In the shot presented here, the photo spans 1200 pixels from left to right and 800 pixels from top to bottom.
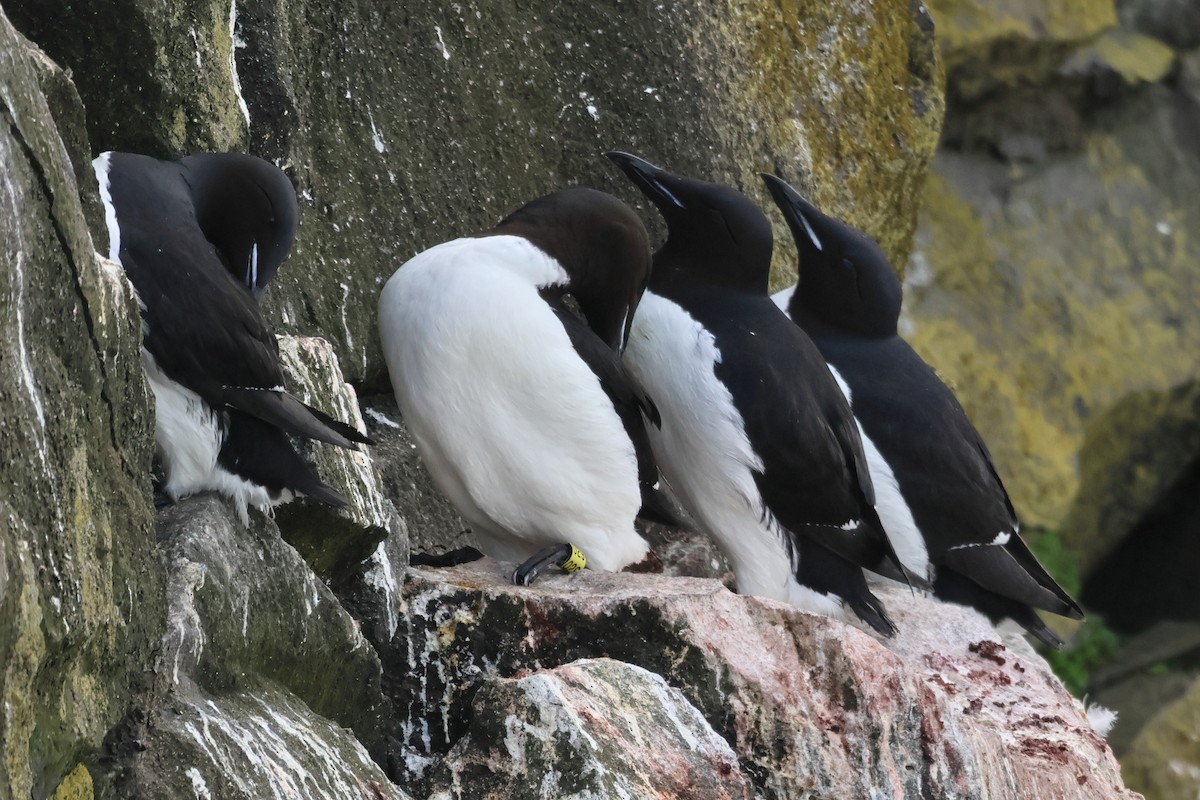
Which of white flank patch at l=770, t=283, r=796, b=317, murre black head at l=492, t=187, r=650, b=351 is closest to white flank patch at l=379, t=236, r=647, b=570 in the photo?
murre black head at l=492, t=187, r=650, b=351

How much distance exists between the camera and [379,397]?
4164mm

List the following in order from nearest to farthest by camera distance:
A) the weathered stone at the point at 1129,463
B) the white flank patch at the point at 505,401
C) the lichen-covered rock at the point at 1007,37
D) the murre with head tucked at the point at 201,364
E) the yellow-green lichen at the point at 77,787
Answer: the yellow-green lichen at the point at 77,787 → the murre with head tucked at the point at 201,364 → the white flank patch at the point at 505,401 → the lichen-covered rock at the point at 1007,37 → the weathered stone at the point at 1129,463

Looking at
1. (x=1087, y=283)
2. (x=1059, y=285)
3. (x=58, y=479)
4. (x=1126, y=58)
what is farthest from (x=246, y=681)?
(x=1126, y=58)

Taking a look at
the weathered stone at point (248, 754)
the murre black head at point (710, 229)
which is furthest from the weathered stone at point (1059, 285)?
the weathered stone at point (248, 754)

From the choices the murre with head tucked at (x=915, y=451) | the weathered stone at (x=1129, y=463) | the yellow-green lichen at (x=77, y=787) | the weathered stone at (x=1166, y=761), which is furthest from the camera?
the weathered stone at (x=1129, y=463)

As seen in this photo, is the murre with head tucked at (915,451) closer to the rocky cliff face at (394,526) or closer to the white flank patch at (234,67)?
the rocky cliff face at (394,526)

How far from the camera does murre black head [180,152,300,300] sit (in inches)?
117

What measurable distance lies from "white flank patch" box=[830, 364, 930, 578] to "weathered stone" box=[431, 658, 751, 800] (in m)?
1.76

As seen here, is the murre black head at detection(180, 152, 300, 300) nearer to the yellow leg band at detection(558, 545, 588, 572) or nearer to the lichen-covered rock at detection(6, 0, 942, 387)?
the lichen-covered rock at detection(6, 0, 942, 387)

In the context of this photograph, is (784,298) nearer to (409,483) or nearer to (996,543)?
(996,543)

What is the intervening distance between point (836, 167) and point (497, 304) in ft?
6.65

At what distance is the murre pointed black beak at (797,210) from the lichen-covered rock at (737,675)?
4.86 ft

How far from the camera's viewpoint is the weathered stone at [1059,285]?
8.48 m

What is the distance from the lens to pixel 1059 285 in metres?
8.95
